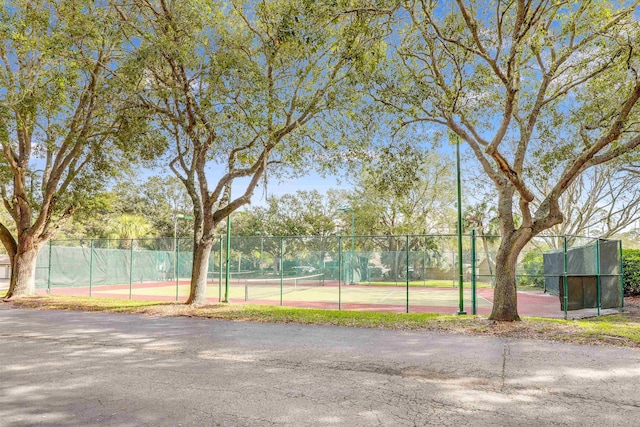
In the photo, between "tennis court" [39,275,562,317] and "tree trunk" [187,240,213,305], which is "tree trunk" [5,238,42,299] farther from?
"tree trunk" [187,240,213,305]

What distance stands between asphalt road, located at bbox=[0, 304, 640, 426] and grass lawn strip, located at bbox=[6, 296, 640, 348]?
94 cm

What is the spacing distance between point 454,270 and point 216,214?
15.7 m

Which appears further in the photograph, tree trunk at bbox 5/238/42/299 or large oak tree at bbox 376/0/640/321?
tree trunk at bbox 5/238/42/299

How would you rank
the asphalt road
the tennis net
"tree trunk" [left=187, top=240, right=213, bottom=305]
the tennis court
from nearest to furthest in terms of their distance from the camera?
the asphalt road → "tree trunk" [left=187, top=240, right=213, bottom=305] → the tennis court → the tennis net

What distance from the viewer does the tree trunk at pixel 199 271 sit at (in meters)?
14.6

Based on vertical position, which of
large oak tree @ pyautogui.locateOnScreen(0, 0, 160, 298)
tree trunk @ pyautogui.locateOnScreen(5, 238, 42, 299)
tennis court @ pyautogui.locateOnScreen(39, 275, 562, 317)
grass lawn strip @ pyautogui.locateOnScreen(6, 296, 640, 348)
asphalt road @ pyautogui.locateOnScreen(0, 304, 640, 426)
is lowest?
tennis court @ pyautogui.locateOnScreen(39, 275, 562, 317)

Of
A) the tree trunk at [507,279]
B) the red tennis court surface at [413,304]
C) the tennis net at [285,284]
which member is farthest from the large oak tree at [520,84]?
the tennis net at [285,284]

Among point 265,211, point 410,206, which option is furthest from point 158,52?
point 265,211

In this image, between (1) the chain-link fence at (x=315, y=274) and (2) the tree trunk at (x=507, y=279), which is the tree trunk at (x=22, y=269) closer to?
(1) the chain-link fence at (x=315, y=274)

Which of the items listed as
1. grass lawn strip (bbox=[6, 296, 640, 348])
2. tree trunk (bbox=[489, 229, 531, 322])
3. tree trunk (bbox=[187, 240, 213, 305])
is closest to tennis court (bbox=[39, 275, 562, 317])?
tree trunk (bbox=[187, 240, 213, 305])

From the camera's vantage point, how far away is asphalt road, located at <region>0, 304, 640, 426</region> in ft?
15.2

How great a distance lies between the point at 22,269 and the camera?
17281mm

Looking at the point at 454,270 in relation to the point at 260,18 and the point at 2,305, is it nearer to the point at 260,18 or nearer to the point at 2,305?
the point at 260,18

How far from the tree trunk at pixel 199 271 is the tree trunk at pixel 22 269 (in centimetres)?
747
